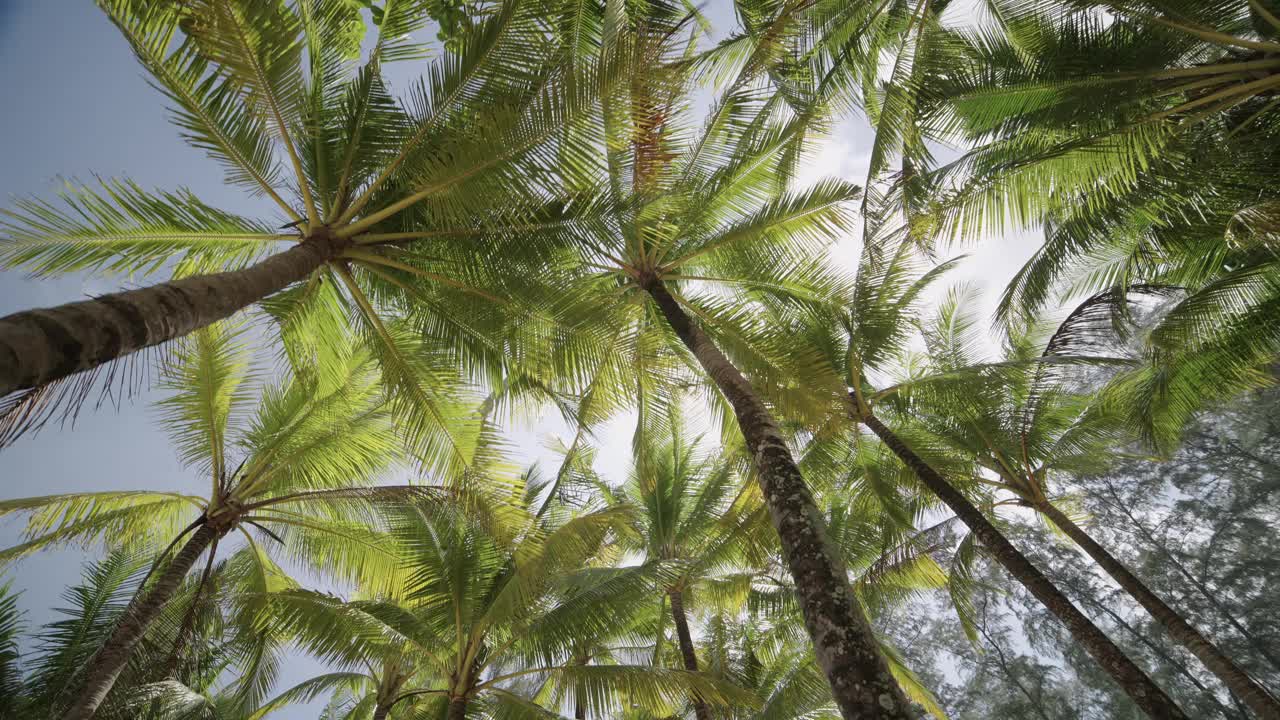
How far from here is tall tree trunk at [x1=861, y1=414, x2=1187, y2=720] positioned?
20.9 ft

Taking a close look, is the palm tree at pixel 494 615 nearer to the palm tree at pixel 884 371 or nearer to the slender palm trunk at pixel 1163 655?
the palm tree at pixel 884 371

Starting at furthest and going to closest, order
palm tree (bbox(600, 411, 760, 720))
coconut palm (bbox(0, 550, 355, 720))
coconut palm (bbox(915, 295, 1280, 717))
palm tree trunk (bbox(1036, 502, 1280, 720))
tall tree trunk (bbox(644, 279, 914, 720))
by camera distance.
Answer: palm tree (bbox(600, 411, 760, 720)), coconut palm (bbox(915, 295, 1280, 717)), coconut palm (bbox(0, 550, 355, 720)), palm tree trunk (bbox(1036, 502, 1280, 720)), tall tree trunk (bbox(644, 279, 914, 720))

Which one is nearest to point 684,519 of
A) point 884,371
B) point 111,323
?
point 884,371

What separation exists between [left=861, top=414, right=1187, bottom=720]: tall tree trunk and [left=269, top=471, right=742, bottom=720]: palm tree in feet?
12.3

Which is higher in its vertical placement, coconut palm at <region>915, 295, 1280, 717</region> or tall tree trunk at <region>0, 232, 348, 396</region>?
coconut palm at <region>915, 295, 1280, 717</region>

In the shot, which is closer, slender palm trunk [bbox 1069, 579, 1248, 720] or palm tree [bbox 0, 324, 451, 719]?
palm tree [bbox 0, 324, 451, 719]

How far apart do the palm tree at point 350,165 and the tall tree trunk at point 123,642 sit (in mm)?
3214

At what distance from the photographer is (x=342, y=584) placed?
8.86 meters

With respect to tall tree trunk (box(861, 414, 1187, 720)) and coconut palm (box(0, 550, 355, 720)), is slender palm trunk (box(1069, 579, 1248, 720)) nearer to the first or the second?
tall tree trunk (box(861, 414, 1187, 720))

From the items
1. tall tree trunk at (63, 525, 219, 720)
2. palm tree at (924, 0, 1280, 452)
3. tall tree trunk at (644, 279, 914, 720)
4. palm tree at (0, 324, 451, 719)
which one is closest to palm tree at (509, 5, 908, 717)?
tall tree trunk at (644, 279, 914, 720)

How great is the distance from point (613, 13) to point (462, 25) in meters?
1.36

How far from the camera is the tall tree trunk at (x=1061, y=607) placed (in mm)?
6359

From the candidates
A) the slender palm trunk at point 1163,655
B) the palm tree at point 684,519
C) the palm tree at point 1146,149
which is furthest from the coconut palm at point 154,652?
the slender palm trunk at point 1163,655

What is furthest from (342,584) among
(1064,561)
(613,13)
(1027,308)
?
(1064,561)
